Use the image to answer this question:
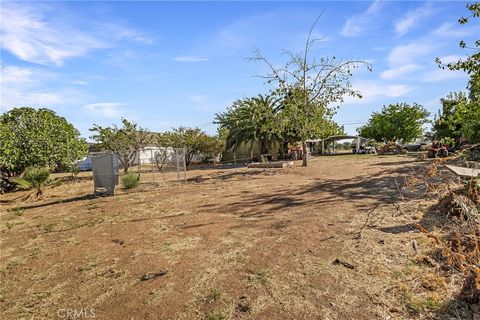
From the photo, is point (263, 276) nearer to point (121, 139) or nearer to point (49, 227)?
point (49, 227)

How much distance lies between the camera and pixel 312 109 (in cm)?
1972

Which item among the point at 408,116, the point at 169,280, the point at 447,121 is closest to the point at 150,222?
the point at 169,280

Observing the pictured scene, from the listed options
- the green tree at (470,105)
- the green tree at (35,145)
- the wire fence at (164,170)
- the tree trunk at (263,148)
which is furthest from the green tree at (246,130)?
the green tree at (470,105)

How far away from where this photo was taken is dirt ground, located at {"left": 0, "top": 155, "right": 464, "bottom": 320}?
136 inches

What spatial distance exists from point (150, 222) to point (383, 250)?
16.5ft

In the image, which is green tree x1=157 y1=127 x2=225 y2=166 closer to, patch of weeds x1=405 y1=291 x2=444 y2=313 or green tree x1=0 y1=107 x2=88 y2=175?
green tree x1=0 y1=107 x2=88 y2=175

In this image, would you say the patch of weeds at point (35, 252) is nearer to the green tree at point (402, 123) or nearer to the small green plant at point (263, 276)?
the small green plant at point (263, 276)

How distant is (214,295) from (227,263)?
0.86 meters

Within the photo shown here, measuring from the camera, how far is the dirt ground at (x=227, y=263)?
3453mm

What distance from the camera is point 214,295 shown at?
12.1 feet

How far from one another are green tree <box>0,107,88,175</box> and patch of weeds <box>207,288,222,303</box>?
1680 cm

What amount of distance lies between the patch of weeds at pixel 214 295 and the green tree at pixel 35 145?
55.1 ft

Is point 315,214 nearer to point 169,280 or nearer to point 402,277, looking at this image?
point 402,277

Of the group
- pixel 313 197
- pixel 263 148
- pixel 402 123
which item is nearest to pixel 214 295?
Result: pixel 313 197
